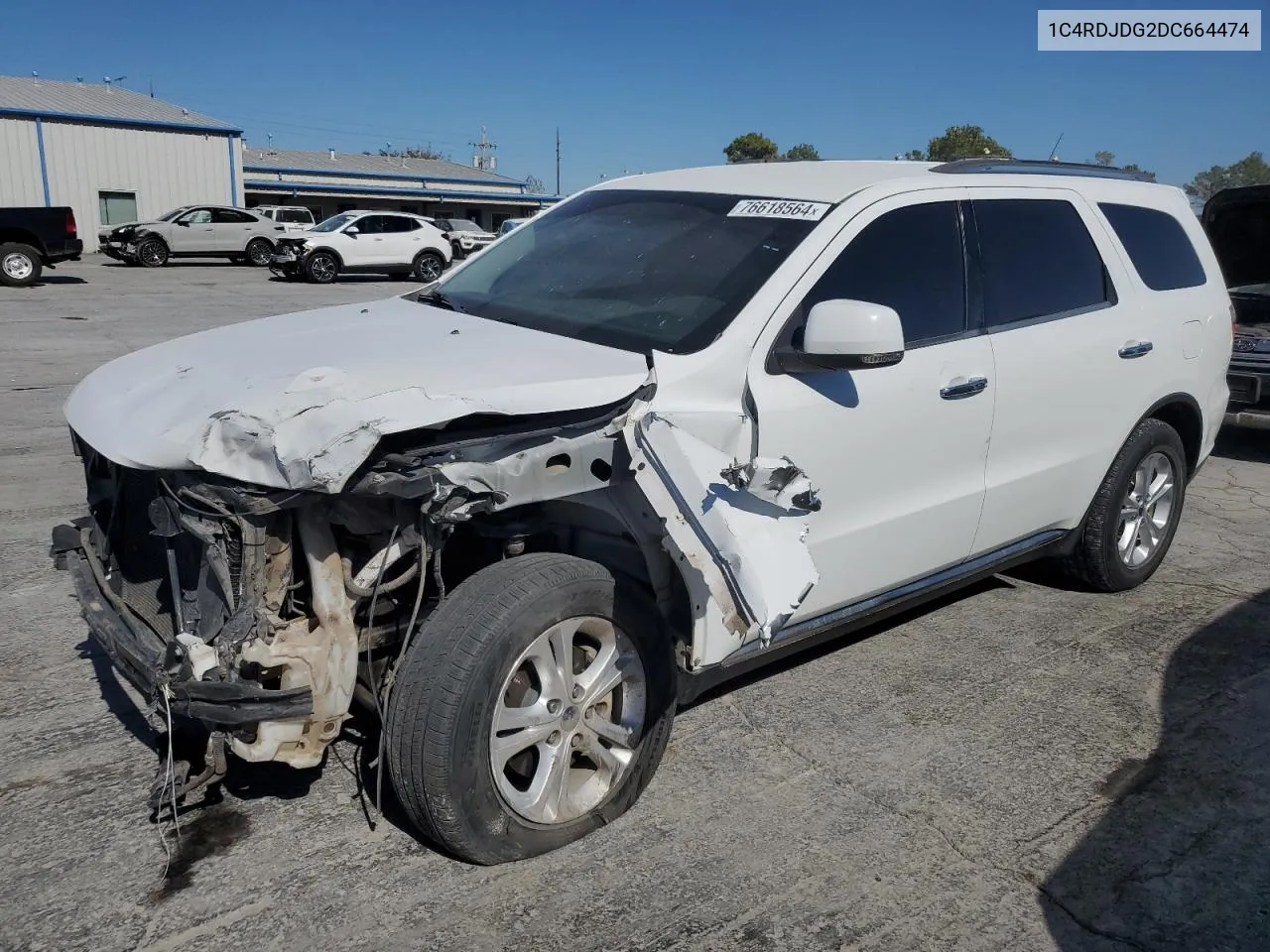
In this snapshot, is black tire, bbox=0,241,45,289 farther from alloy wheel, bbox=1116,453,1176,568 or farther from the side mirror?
the side mirror

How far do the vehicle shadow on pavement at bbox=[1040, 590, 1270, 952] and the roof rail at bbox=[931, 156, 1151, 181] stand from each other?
2166 mm

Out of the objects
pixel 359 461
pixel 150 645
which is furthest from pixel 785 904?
pixel 150 645

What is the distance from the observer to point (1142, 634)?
184 inches

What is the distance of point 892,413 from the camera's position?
11.6ft

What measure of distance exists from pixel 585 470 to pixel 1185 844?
2.09 m

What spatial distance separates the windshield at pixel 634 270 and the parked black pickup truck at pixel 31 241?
62.2ft

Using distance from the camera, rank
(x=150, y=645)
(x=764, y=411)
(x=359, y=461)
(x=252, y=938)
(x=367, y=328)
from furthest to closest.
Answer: (x=367, y=328) → (x=764, y=411) → (x=150, y=645) → (x=252, y=938) → (x=359, y=461)

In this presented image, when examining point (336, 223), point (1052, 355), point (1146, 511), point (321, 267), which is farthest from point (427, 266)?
point (1052, 355)

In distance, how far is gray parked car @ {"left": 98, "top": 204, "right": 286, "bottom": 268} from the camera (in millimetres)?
27859

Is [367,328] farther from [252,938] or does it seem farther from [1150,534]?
[1150,534]

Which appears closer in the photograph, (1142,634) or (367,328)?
(367,328)

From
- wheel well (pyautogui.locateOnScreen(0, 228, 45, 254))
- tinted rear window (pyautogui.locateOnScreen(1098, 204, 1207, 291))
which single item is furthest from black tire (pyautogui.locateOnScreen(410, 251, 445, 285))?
tinted rear window (pyautogui.locateOnScreen(1098, 204, 1207, 291))

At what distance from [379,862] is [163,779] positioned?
0.63m

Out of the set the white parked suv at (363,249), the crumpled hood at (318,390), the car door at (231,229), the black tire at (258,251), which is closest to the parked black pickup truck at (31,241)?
the white parked suv at (363,249)
